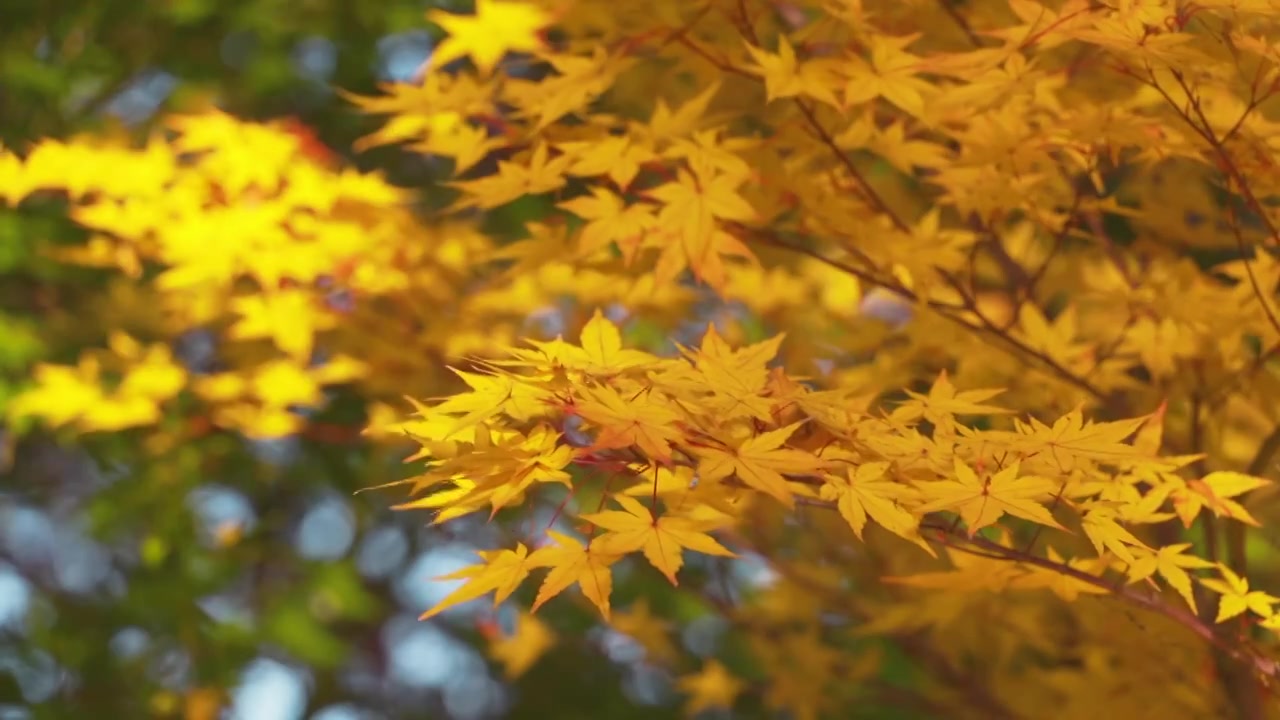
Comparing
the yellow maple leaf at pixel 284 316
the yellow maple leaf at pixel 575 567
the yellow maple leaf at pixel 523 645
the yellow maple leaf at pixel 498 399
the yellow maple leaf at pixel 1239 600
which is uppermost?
the yellow maple leaf at pixel 498 399

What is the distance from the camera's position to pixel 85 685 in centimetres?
376

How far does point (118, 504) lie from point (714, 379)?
2478mm

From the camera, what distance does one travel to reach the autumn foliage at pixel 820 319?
131 centimetres

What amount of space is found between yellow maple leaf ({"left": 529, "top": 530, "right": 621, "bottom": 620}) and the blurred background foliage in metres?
0.93

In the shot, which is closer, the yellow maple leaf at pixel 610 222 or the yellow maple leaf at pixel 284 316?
the yellow maple leaf at pixel 610 222

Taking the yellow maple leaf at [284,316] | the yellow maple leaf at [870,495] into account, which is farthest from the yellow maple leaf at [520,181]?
the yellow maple leaf at [284,316]

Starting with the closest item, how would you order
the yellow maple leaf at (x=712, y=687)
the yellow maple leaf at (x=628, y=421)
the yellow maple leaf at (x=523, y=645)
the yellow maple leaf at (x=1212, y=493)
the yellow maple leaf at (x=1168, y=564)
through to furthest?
1. the yellow maple leaf at (x=628, y=421)
2. the yellow maple leaf at (x=1168, y=564)
3. the yellow maple leaf at (x=1212, y=493)
4. the yellow maple leaf at (x=712, y=687)
5. the yellow maple leaf at (x=523, y=645)

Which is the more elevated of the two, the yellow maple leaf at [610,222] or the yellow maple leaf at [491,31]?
the yellow maple leaf at [491,31]

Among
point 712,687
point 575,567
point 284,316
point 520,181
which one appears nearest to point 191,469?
point 284,316

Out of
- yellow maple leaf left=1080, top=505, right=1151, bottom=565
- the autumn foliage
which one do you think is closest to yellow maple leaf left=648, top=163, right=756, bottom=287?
the autumn foliage

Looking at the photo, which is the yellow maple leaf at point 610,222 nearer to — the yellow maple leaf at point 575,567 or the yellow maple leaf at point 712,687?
the yellow maple leaf at point 575,567

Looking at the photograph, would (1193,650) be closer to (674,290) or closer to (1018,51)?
(1018,51)

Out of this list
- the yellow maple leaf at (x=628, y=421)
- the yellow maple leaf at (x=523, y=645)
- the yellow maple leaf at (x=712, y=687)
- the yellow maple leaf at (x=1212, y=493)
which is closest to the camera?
the yellow maple leaf at (x=628, y=421)

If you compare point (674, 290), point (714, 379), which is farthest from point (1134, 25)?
point (674, 290)
